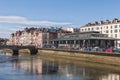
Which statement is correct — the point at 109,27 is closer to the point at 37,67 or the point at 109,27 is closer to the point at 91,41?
the point at 91,41

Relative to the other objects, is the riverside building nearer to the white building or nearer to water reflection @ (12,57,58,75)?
the white building

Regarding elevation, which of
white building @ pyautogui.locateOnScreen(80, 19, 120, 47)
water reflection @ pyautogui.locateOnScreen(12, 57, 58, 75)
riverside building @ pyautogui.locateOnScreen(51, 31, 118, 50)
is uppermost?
white building @ pyautogui.locateOnScreen(80, 19, 120, 47)

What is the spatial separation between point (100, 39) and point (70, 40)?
22872 millimetres

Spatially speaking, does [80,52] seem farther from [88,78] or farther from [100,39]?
[88,78]

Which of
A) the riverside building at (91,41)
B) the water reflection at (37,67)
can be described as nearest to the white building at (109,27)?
the riverside building at (91,41)

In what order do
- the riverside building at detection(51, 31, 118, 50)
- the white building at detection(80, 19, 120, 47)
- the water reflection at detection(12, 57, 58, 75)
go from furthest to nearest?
the white building at detection(80, 19, 120, 47), the riverside building at detection(51, 31, 118, 50), the water reflection at detection(12, 57, 58, 75)

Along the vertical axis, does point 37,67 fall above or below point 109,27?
below

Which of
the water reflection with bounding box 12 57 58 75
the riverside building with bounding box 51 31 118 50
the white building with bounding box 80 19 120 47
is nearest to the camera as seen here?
the water reflection with bounding box 12 57 58 75

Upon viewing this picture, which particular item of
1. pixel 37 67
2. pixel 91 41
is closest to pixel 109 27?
pixel 91 41

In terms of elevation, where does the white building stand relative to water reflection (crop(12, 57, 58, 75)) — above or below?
above

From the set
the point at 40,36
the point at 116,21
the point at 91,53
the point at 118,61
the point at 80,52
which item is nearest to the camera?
the point at 118,61

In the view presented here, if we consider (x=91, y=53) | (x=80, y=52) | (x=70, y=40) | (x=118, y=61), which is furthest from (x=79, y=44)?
(x=118, y=61)

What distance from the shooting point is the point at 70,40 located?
13788cm

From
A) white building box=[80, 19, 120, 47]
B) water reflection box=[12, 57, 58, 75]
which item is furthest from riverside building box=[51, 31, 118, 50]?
water reflection box=[12, 57, 58, 75]
